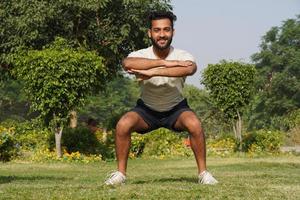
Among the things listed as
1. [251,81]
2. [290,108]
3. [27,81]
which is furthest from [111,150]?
[290,108]

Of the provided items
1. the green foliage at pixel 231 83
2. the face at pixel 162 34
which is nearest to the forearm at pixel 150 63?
the face at pixel 162 34

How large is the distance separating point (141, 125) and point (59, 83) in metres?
11.9

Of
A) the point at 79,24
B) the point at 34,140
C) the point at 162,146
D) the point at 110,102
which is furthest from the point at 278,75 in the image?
the point at 34,140

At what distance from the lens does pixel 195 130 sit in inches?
264

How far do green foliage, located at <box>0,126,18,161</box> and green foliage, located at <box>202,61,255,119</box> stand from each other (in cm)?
808

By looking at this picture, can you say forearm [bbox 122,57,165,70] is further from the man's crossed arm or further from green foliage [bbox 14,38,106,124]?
green foliage [bbox 14,38,106,124]

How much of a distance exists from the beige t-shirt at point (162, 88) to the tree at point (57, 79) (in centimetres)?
1175

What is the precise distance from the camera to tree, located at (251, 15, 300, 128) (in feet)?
201

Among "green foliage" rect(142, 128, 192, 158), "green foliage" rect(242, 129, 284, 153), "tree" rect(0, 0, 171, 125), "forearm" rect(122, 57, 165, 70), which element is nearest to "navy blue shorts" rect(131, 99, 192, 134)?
"forearm" rect(122, 57, 165, 70)

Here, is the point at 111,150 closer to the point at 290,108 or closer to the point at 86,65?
the point at 86,65

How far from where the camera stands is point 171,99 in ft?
22.2

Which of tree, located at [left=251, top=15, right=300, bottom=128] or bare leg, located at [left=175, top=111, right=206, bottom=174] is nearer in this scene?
bare leg, located at [left=175, top=111, right=206, bottom=174]

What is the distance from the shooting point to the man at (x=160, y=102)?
6551 millimetres

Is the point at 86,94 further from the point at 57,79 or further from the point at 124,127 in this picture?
the point at 124,127
